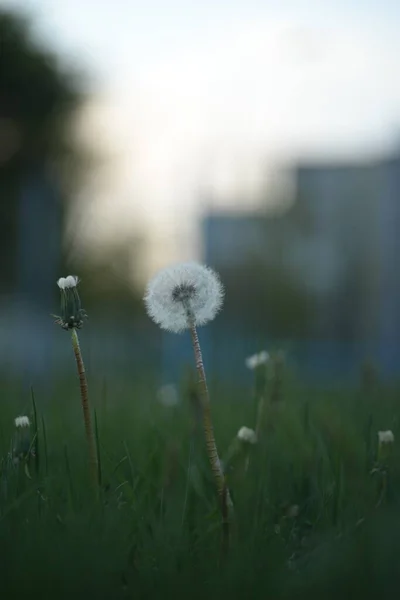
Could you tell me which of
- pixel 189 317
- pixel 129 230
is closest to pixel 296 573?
pixel 189 317

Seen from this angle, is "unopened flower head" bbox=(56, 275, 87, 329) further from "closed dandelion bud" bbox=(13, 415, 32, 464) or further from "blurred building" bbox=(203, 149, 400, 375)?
"blurred building" bbox=(203, 149, 400, 375)

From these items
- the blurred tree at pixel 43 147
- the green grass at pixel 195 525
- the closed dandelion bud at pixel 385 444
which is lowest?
the green grass at pixel 195 525

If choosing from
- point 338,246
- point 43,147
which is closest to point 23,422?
point 338,246

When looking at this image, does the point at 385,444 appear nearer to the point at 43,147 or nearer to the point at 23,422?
the point at 23,422

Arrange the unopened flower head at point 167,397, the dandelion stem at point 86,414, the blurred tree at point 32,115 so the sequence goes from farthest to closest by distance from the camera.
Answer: the blurred tree at point 32,115
the unopened flower head at point 167,397
the dandelion stem at point 86,414

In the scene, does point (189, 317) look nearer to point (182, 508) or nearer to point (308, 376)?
point (182, 508)

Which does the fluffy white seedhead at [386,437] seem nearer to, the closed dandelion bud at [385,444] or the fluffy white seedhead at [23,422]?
the closed dandelion bud at [385,444]

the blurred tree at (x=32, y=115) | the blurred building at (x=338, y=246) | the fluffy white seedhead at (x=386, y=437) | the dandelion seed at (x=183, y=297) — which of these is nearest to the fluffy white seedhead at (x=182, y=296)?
the dandelion seed at (x=183, y=297)
